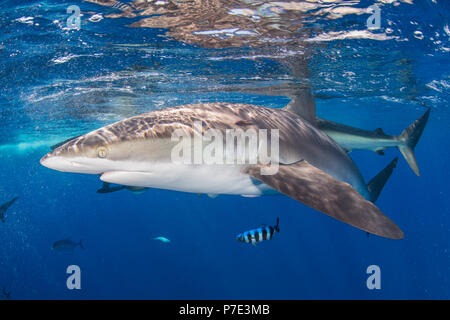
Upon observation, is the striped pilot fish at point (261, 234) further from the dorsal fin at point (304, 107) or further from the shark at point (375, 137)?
the dorsal fin at point (304, 107)

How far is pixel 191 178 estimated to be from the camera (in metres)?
2.72

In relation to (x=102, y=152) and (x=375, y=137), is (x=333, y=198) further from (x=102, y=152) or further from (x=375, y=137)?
(x=375, y=137)

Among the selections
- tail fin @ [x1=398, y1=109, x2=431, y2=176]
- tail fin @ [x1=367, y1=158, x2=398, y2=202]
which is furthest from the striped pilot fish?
tail fin @ [x1=398, y1=109, x2=431, y2=176]

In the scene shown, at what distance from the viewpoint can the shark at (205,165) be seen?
2006 mm

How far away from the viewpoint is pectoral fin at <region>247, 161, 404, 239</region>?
1.84 metres

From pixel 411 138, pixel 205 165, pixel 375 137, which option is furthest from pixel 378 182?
pixel 205 165

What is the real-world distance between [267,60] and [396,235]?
944 centimetres

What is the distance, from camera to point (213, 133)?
9.11 feet

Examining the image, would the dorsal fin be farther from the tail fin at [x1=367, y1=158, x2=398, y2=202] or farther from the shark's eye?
the shark's eye

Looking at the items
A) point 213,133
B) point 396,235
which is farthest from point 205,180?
point 396,235

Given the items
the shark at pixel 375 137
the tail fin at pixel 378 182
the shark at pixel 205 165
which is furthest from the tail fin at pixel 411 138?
the shark at pixel 205 165

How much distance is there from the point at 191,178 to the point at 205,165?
189 mm

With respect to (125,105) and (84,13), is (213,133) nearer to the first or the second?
(84,13)

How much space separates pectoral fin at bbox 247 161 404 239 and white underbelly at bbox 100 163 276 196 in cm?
38
